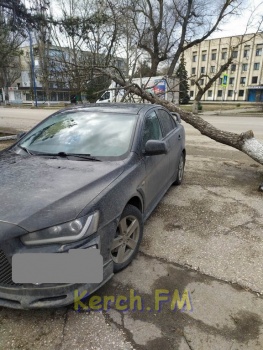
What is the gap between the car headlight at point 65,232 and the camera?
73.3 inches

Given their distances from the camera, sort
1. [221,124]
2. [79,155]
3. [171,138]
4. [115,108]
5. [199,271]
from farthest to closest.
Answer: [221,124] → [171,138] → [115,108] → [79,155] → [199,271]

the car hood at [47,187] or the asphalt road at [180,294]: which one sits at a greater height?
the car hood at [47,187]

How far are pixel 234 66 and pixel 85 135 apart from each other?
211 ft

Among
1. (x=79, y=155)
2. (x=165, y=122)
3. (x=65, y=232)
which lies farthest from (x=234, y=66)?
(x=65, y=232)

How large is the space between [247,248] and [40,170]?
2.49 meters

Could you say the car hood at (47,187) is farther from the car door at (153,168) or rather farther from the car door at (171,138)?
the car door at (171,138)

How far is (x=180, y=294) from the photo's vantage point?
95.3 inches

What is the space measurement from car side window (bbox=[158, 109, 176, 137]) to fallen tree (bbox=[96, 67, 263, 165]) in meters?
1.75

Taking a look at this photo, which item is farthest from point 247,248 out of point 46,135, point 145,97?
point 145,97

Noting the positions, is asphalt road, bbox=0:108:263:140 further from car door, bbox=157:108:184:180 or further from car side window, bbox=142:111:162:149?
car side window, bbox=142:111:162:149

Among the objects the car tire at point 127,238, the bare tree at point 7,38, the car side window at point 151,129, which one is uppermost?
the bare tree at point 7,38

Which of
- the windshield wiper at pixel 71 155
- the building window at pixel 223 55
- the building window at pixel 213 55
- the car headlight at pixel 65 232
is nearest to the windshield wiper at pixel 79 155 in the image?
the windshield wiper at pixel 71 155

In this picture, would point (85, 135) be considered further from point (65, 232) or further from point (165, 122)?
point (165, 122)

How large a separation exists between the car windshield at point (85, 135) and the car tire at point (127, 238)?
0.68m
